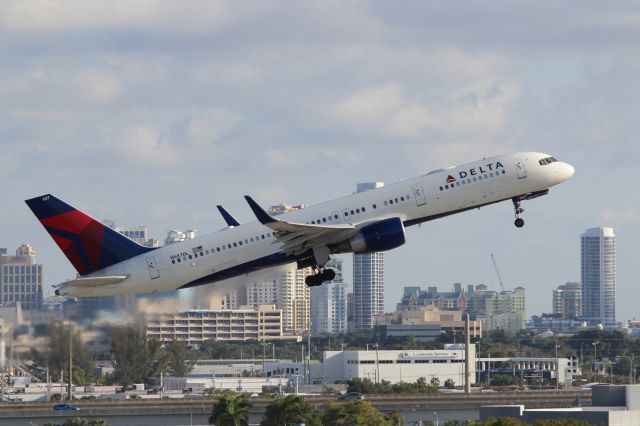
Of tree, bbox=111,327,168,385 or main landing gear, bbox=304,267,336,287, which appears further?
tree, bbox=111,327,168,385

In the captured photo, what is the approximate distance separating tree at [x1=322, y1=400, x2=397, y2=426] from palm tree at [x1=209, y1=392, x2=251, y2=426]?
23.6 ft

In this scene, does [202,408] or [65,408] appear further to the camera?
[202,408]

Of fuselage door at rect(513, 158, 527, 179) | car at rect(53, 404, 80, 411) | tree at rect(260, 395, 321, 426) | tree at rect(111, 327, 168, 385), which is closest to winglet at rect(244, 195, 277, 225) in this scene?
fuselage door at rect(513, 158, 527, 179)

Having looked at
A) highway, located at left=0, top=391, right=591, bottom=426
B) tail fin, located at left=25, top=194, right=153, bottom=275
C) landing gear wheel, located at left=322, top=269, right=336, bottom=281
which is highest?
Answer: tail fin, located at left=25, top=194, right=153, bottom=275

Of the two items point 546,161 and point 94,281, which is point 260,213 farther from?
point 546,161

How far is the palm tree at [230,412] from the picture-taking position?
110 meters

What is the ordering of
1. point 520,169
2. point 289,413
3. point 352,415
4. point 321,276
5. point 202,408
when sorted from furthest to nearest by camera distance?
point 202,408 → point 352,415 → point 289,413 → point 520,169 → point 321,276

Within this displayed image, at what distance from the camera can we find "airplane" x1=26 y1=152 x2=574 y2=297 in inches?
3113

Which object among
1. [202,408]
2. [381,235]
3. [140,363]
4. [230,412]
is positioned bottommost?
[202,408]

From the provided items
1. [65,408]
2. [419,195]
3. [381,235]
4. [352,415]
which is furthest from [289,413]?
[419,195]

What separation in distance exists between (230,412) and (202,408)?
69.8 ft

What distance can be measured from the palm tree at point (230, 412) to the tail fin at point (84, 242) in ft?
107

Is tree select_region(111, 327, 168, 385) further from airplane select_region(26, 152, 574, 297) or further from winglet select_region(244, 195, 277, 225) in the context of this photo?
winglet select_region(244, 195, 277, 225)

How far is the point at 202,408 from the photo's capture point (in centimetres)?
13088
